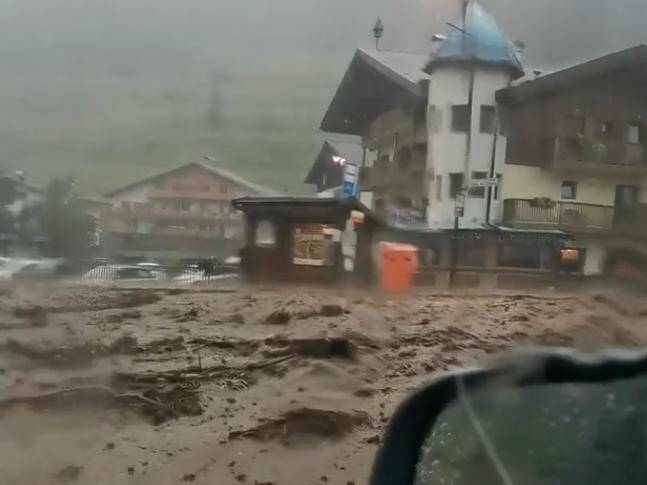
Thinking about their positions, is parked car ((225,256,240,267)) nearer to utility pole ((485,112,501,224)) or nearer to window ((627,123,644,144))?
utility pole ((485,112,501,224))

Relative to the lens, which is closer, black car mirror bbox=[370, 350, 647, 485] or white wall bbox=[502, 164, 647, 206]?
black car mirror bbox=[370, 350, 647, 485]

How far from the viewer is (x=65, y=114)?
639mm

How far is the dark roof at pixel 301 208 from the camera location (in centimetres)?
64

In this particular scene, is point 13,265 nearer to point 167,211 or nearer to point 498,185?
point 167,211

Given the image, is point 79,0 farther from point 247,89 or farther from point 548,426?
point 548,426

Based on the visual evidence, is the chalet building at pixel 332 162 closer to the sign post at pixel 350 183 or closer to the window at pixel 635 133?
the sign post at pixel 350 183

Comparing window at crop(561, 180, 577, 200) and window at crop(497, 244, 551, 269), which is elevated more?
window at crop(561, 180, 577, 200)

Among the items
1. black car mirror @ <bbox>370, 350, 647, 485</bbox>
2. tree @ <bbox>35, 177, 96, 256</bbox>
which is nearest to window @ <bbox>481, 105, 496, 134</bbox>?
black car mirror @ <bbox>370, 350, 647, 485</bbox>

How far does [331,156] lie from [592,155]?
22cm

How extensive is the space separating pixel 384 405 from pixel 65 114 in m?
0.36

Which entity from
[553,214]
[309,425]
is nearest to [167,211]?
[309,425]

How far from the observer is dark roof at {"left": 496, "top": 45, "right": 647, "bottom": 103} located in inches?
25.3

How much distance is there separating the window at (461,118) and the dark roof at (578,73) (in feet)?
0.10

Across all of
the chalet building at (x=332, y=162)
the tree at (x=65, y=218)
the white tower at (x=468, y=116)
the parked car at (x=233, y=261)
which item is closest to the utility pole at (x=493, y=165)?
the white tower at (x=468, y=116)
